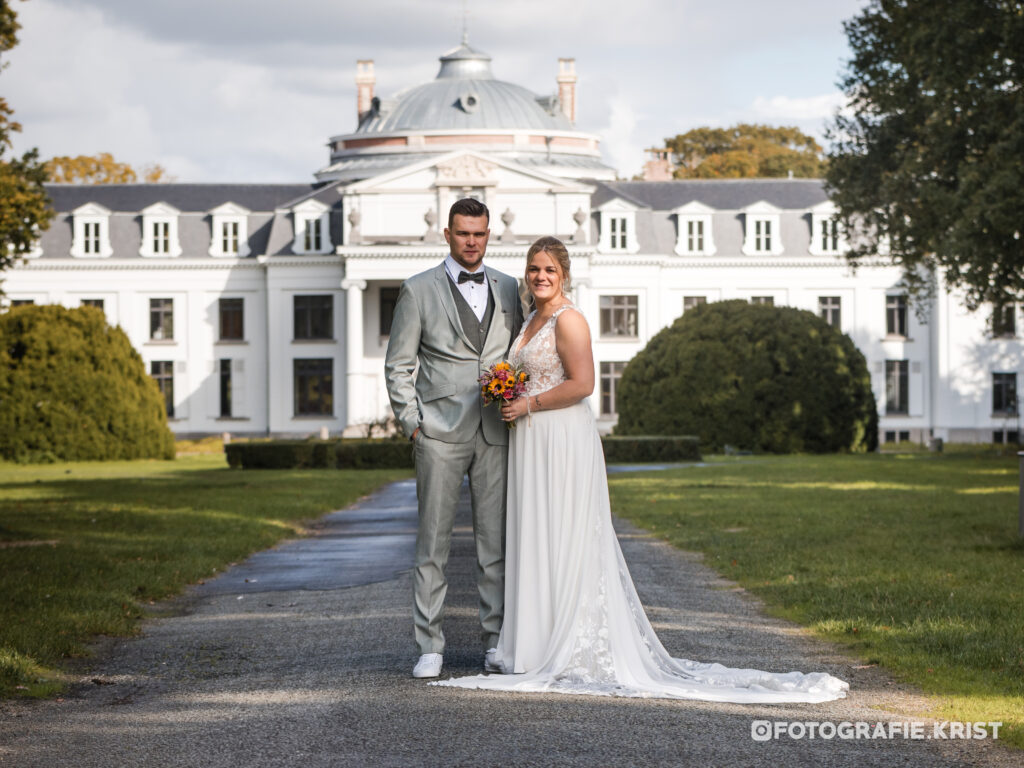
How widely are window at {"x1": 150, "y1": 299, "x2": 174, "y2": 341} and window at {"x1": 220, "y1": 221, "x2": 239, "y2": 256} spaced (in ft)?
10.3

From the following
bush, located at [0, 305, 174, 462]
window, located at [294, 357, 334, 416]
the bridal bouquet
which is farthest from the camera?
window, located at [294, 357, 334, 416]

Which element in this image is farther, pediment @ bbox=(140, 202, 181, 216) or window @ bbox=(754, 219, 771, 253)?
window @ bbox=(754, 219, 771, 253)

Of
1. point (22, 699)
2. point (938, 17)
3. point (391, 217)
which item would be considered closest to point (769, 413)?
point (938, 17)

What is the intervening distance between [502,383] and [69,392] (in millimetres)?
33043

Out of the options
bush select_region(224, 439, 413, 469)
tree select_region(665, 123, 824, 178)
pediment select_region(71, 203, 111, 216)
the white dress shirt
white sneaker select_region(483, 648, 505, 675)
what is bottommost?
bush select_region(224, 439, 413, 469)

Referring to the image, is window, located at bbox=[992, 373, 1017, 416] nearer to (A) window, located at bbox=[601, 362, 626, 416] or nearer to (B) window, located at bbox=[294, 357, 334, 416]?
(A) window, located at bbox=[601, 362, 626, 416]

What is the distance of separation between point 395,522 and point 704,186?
45316 mm

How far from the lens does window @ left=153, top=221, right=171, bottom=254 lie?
57.4 metres

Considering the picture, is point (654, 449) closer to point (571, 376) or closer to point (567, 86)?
point (571, 376)

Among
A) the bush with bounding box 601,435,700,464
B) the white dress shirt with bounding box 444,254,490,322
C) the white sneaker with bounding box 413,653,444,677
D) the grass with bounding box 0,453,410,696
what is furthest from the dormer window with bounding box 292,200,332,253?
the white sneaker with bounding box 413,653,444,677

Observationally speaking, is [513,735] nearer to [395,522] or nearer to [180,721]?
[180,721]

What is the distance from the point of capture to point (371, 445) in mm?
32781

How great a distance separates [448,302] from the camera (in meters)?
6.64

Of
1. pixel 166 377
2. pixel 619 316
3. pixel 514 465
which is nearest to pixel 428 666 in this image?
pixel 514 465
